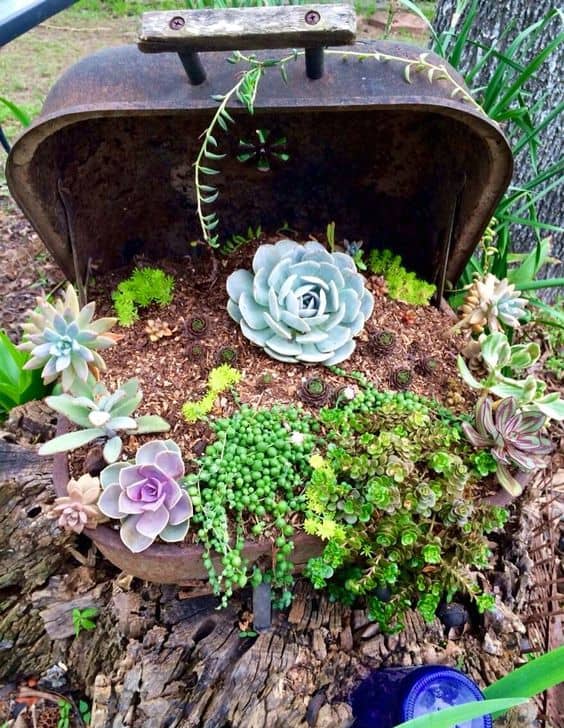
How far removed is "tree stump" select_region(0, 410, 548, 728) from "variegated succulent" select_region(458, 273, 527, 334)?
65 cm

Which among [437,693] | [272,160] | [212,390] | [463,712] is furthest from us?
[272,160]

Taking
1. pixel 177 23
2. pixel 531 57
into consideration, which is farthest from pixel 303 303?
pixel 531 57

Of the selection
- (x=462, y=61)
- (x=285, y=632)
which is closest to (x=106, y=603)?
(x=285, y=632)

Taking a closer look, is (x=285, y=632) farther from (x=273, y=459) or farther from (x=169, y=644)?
(x=273, y=459)

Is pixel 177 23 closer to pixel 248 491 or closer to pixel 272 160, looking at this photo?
pixel 272 160

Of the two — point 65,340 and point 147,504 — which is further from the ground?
point 65,340

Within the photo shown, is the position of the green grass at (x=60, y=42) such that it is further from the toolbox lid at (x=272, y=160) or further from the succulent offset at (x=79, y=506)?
the succulent offset at (x=79, y=506)

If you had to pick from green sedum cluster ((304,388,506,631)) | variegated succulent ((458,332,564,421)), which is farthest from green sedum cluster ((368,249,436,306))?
green sedum cluster ((304,388,506,631))

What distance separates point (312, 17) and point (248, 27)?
0.09m

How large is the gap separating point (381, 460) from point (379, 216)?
0.70m

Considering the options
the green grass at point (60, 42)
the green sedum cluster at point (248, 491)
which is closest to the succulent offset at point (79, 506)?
the green sedum cluster at point (248, 491)

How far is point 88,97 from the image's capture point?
90cm

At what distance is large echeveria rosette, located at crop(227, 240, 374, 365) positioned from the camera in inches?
44.6

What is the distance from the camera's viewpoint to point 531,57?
1.60 metres
